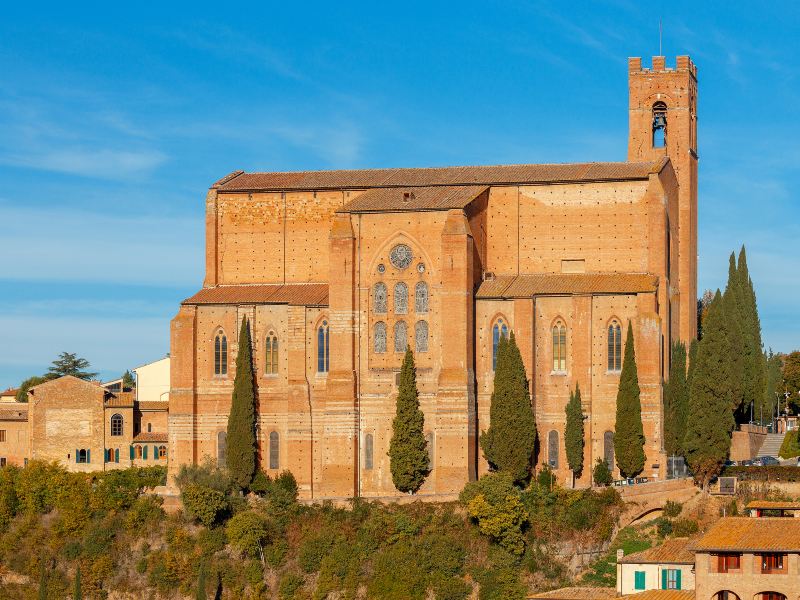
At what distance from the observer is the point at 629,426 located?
67.7 meters

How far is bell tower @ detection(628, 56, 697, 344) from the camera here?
77688 mm

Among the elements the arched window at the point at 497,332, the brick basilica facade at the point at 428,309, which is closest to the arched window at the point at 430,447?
the brick basilica facade at the point at 428,309

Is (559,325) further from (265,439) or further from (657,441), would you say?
(265,439)

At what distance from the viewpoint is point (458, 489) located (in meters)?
68.0

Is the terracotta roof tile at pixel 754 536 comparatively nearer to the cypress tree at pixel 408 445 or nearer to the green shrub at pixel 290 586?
the green shrub at pixel 290 586

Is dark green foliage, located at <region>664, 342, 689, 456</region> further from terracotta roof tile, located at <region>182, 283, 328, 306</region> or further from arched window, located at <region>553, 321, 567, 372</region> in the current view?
terracotta roof tile, located at <region>182, 283, 328, 306</region>

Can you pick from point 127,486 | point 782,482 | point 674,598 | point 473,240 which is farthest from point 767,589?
point 127,486

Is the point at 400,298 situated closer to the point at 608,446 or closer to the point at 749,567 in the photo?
the point at 608,446

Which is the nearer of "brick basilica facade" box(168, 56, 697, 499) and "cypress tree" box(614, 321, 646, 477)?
"cypress tree" box(614, 321, 646, 477)

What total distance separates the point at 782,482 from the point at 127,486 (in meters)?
25.1

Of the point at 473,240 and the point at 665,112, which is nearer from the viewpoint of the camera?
the point at 473,240

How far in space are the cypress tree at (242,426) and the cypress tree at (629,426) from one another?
1412cm

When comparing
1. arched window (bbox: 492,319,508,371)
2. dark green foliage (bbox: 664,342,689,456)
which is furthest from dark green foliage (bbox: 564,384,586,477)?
arched window (bbox: 492,319,508,371)

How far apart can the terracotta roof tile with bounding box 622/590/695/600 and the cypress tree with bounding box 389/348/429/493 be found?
1532 cm
